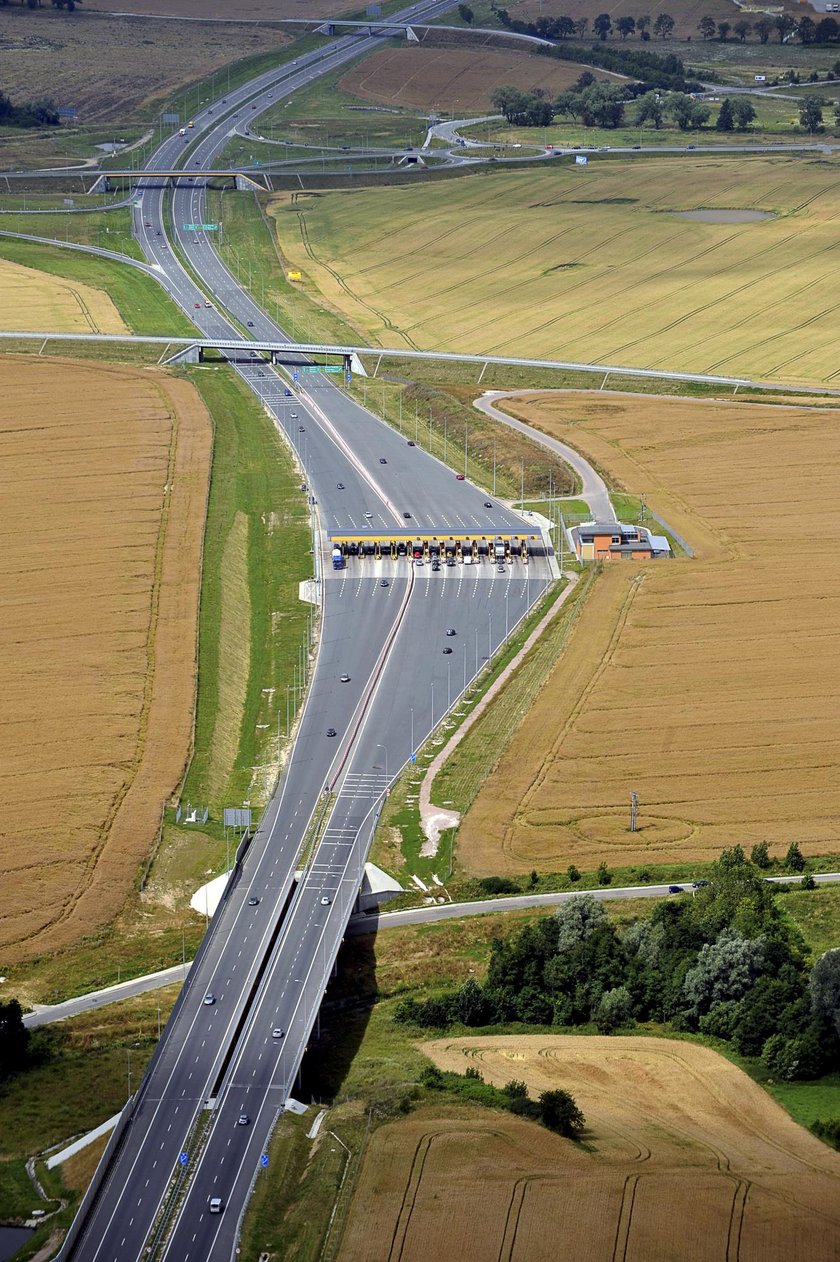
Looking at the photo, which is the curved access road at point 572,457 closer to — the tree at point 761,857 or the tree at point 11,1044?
the tree at point 761,857

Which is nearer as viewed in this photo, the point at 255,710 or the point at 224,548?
the point at 255,710

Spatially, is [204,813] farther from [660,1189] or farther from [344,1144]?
[660,1189]

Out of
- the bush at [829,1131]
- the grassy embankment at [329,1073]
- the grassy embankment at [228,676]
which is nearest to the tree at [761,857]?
the grassy embankment at [329,1073]

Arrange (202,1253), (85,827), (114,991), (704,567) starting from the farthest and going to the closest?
(704,567)
(85,827)
(114,991)
(202,1253)

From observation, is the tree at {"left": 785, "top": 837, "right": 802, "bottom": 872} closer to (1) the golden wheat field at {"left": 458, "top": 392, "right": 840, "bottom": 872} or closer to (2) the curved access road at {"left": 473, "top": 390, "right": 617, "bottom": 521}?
(1) the golden wheat field at {"left": 458, "top": 392, "right": 840, "bottom": 872}

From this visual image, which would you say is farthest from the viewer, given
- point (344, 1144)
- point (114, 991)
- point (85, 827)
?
point (85, 827)

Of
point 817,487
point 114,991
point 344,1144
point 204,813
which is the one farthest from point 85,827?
point 817,487
